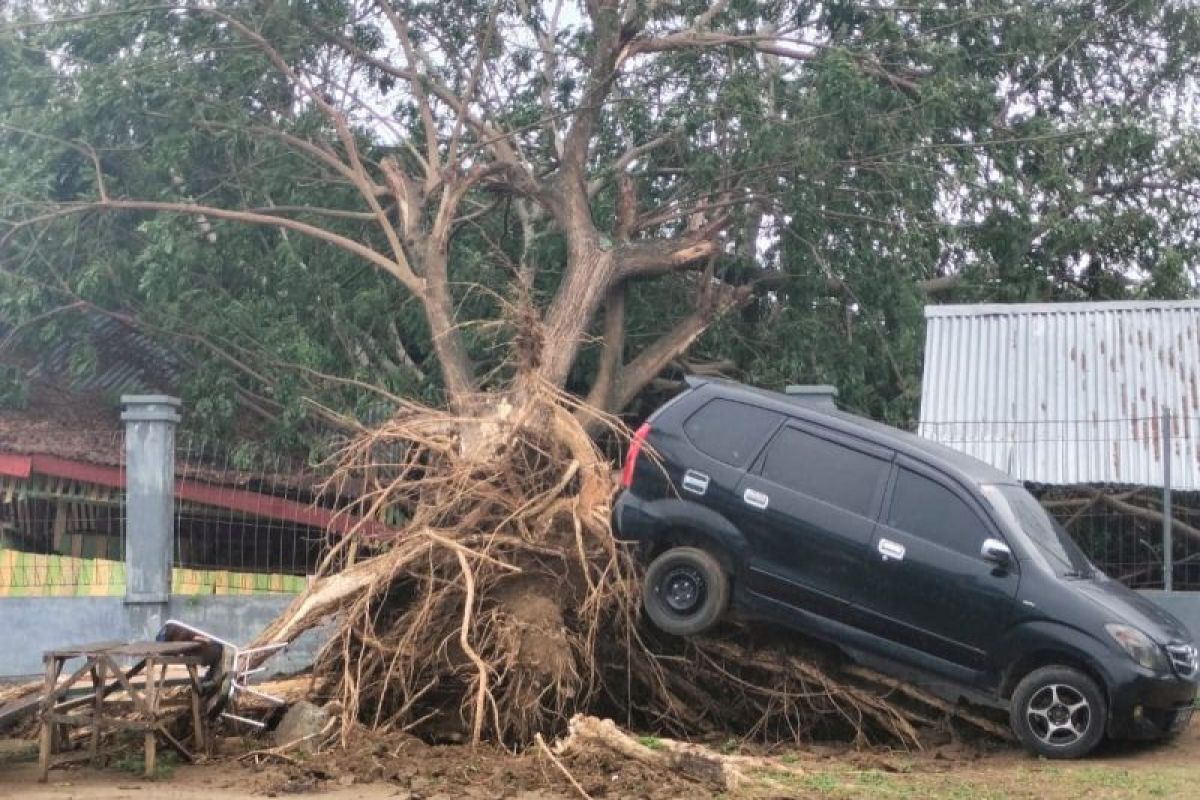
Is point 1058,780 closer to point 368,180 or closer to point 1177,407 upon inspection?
point 1177,407

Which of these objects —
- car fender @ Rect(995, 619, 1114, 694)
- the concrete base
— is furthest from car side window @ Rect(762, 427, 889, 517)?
the concrete base

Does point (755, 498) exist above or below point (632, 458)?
below

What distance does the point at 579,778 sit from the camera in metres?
7.41

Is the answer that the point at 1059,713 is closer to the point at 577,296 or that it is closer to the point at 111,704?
the point at 111,704

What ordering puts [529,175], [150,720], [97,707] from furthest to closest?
[529,175]
[97,707]
[150,720]

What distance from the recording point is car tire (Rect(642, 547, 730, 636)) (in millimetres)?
8656

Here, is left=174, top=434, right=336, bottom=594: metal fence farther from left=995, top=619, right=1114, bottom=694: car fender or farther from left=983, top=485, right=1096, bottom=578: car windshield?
left=995, top=619, right=1114, bottom=694: car fender

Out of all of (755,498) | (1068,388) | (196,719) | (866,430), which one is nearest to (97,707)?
(196,719)

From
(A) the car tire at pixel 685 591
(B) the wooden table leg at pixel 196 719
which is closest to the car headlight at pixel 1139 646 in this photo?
(A) the car tire at pixel 685 591

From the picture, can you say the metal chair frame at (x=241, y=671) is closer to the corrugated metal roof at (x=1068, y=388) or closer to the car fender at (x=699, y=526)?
the car fender at (x=699, y=526)

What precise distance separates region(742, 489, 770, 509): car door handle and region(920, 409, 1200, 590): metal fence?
4.47m

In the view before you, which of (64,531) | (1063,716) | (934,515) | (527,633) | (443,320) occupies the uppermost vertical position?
(443,320)

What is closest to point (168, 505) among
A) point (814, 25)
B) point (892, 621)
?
point (892, 621)

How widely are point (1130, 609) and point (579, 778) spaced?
3647mm
